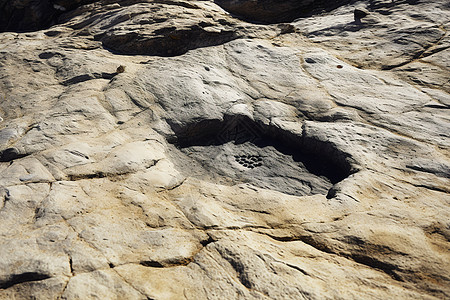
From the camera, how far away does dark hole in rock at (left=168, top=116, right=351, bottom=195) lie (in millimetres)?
4324

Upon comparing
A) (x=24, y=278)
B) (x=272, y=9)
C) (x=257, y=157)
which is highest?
(x=272, y=9)

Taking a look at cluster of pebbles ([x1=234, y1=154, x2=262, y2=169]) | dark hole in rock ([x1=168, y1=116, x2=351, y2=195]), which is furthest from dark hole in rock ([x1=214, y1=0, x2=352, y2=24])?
cluster of pebbles ([x1=234, y1=154, x2=262, y2=169])

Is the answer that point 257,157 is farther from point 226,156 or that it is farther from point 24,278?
point 24,278

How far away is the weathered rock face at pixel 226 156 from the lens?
2736 mm

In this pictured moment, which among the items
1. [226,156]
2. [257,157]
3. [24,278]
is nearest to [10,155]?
[24,278]

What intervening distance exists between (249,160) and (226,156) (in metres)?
0.31

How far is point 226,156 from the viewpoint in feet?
15.7

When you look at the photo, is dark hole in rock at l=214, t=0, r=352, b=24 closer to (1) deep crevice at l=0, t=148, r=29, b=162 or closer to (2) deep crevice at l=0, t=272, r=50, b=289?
(1) deep crevice at l=0, t=148, r=29, b=162

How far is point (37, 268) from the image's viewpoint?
2.62 metres

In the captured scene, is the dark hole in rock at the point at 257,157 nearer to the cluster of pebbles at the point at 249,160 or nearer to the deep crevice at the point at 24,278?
the cluster of pebbles at the point at 249,160

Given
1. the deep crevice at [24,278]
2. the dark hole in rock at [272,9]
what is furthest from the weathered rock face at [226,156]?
the dark hole in rock at [272,9]

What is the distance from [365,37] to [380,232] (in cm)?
490

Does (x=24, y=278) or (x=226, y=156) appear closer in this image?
(x=24, y=278)

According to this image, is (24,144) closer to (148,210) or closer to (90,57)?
(148,210)
